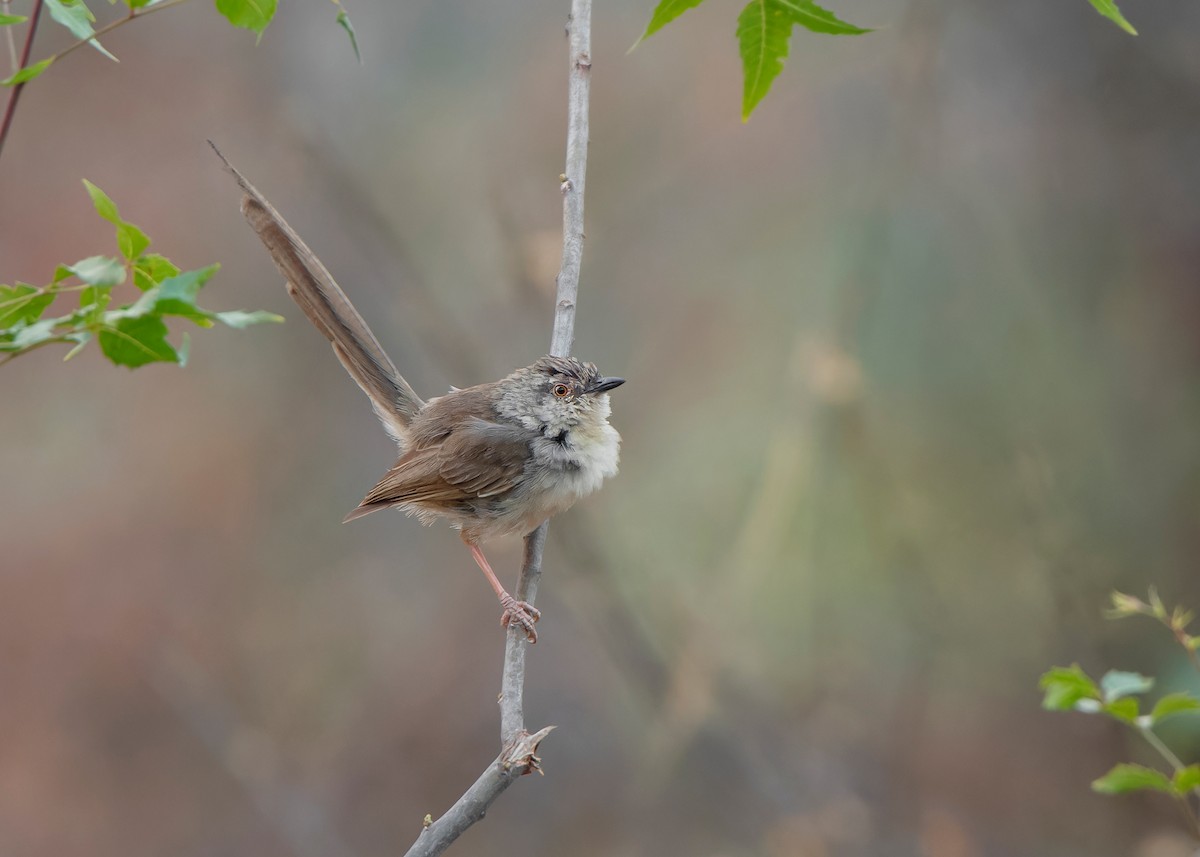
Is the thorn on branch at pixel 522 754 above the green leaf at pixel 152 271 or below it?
below

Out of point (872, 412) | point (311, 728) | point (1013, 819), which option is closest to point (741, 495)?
point (872, 412)

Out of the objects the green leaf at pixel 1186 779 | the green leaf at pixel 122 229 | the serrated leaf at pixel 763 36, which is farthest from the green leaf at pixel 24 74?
the green leaf at pixel 1186 779

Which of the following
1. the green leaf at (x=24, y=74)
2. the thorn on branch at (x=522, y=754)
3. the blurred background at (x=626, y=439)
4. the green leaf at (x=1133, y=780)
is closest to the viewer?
the green leaf at (x=24, y=74)

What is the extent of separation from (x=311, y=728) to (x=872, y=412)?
157 inches

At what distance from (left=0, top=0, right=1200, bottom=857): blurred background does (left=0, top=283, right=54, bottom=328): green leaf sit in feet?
14.1

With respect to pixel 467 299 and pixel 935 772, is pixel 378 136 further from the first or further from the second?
pixel 935 772

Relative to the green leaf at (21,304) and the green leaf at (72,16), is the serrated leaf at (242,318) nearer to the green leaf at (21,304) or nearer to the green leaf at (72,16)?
the green leaf at (21,304)

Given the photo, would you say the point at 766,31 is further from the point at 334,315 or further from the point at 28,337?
the point at 334,315

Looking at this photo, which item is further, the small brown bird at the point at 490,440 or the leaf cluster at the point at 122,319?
the small brown bird at the point at 490,440

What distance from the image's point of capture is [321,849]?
6.36 m

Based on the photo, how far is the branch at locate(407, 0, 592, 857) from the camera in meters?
2.23

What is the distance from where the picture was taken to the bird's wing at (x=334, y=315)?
3.29m

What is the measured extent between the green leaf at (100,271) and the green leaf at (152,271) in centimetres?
17

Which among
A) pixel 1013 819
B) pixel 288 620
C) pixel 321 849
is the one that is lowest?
pixel 1013 819
